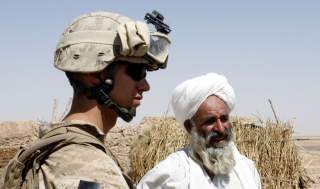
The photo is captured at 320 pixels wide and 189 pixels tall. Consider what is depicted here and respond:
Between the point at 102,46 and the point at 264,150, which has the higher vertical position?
the point at 102,46

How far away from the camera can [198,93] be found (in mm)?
4879

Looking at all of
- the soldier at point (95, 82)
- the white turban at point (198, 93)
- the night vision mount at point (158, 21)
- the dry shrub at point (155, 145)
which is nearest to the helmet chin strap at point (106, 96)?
the soldier at point (95, 82)

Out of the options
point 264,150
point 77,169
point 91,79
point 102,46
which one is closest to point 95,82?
point 91,79

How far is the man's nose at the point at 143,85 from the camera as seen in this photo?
2.03 meters

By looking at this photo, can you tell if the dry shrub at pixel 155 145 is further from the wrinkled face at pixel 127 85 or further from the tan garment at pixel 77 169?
the tan garment at pixel 77 169

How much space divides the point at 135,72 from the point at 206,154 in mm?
2561

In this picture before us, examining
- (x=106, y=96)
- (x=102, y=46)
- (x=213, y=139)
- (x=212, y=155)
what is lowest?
(x=212, y=155)

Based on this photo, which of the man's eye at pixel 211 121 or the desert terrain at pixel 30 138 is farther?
the desert terrain at pixel 30 138

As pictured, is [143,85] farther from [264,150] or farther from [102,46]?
[264,150]

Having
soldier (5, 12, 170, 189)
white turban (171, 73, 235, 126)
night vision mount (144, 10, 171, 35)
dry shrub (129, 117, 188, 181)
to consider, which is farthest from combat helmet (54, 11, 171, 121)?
dry shrub (129, 117, 188, 181)

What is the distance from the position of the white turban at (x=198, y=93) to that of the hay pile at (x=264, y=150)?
4499mm

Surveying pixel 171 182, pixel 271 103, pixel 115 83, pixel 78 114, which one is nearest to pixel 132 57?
pixel 115 83

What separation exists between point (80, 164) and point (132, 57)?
541mm

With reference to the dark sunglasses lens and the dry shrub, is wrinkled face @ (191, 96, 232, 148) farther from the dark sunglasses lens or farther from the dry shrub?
the dry shrub
